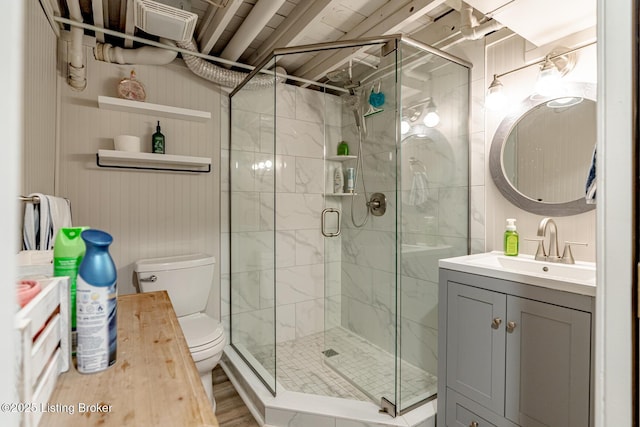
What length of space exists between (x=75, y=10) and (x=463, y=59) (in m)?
2.24

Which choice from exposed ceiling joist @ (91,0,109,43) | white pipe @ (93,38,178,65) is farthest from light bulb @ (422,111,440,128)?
exposed ceiling joist @ (91,0,109,43)

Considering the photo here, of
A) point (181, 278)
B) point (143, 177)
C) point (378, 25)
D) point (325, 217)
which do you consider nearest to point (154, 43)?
point (143, 177)

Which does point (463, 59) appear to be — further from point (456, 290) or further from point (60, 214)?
point (60, 214)

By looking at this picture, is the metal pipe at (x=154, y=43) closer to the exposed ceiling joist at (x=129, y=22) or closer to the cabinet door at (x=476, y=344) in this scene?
the exposed ceiling joist at (x=129, y=22)

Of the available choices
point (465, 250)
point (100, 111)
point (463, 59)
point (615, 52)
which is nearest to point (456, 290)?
point (465, 250)

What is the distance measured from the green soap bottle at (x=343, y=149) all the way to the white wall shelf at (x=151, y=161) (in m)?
1.03

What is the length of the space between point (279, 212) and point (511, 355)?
5.97 feet

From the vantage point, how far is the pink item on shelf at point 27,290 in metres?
0.51

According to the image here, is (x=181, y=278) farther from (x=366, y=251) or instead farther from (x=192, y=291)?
→ (x=366, y=251)

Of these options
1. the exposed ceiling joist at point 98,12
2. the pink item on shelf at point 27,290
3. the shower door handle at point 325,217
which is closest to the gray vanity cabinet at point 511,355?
the shower door handle at point 325,217

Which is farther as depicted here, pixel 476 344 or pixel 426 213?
pixel 426 213

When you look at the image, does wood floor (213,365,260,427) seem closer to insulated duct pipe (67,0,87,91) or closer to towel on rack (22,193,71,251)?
towel on rack (22,193,71,251)

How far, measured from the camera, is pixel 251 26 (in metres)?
1.91

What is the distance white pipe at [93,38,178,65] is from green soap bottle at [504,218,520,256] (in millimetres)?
2312
